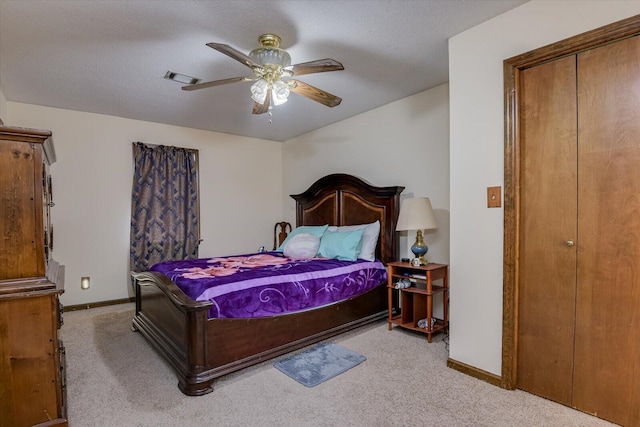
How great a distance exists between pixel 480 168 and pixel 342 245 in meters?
1.71

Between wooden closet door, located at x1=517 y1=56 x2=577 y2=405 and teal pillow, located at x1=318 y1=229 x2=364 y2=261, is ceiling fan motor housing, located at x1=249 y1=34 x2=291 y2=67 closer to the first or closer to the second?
wooden closet door, located at x1=517 y1=56 x2=577 y2=405

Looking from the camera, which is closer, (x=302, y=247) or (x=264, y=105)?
(x=264, y=105)

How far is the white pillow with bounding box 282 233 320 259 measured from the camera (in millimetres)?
3785

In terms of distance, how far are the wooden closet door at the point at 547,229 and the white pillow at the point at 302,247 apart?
2.19m

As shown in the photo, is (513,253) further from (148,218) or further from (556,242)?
(148,218)

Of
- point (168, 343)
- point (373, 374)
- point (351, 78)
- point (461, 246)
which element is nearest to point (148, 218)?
point (168, 343)

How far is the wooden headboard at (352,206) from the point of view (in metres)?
3.70

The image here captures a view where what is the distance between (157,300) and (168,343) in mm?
419

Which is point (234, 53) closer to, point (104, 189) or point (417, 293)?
point (417, 293)

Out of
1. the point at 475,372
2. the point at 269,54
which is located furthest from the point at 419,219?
the point at 269,54

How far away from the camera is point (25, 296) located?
63.1 inches

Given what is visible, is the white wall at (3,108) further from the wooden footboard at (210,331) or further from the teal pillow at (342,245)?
the teal pillow at (342,245)

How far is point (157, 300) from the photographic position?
9.18 feet

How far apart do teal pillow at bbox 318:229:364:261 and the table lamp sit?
59 centimetres
